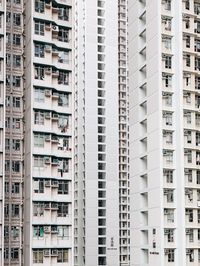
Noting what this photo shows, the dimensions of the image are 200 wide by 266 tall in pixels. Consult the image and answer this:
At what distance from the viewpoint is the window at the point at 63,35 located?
41.9m

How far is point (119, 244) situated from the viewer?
7038 cm

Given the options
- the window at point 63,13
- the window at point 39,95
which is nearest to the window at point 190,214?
the window at point 39,95

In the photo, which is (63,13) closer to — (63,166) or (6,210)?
(63,166)

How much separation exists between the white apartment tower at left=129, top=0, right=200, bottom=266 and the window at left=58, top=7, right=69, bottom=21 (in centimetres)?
744

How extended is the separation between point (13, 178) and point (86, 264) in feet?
96.6

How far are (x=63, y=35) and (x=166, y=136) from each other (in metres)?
11.0

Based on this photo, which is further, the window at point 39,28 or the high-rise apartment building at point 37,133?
the window at point 39,28

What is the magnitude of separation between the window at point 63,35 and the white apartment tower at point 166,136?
24.2 ft

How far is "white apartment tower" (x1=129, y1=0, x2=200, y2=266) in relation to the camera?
4256 centimetres

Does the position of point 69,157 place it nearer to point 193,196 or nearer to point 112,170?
point 193,196

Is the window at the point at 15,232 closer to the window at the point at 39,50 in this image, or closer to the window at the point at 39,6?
the window at the point at 39,50

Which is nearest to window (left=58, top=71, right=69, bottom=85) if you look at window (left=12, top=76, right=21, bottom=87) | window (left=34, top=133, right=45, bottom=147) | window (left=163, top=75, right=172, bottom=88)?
window (left=12, top=76, right=21, bottom=87)

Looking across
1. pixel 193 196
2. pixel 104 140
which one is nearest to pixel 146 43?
pixel 193 196

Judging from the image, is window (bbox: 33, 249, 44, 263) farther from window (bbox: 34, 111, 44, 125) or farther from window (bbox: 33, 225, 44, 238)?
window (bbox: 34, 111, 44, 125)
